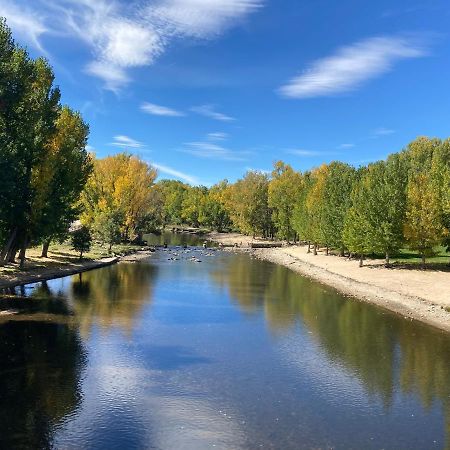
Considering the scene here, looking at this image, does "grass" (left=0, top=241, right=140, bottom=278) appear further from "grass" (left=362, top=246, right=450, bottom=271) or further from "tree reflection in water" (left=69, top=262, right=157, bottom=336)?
"grass" (left=362, top=246, right=450, bottom=271)

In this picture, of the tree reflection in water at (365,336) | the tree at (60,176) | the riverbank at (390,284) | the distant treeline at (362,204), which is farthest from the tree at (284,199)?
the tree at (60,176)

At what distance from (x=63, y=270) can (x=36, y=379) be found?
38.6 meters

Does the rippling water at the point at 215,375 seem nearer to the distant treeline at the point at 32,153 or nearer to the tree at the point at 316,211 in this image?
the distant treeline at the point at 32,153

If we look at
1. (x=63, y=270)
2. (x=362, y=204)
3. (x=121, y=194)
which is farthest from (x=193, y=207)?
(x=63, y=270)

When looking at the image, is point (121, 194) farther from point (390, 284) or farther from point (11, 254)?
point (390, 284)

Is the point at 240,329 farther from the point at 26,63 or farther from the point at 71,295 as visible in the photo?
the point at 26,63

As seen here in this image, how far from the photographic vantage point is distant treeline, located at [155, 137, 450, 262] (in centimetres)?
6444

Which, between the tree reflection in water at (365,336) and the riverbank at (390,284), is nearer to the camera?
the tree reflection in water at (365,336)

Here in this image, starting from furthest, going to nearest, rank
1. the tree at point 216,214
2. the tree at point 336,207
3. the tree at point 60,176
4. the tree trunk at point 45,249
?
1. the tree at point 216,214
2. the tree at point 336,207
3. the tree trunk at point 45,249
4. the tree at point 60,176

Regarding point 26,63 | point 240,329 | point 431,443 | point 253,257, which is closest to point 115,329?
point 240,329

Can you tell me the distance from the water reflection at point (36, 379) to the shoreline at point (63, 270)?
1563 centimetres

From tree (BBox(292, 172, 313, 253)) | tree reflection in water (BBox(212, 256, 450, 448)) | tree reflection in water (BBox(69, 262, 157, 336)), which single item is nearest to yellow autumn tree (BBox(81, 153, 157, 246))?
tree reflection in water (BBox(69, 262, 157, 336))

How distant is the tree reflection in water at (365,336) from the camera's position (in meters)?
26.7

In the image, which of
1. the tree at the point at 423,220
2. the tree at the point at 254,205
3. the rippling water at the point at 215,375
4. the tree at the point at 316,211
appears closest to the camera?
the rippling water at the point at 215,375
